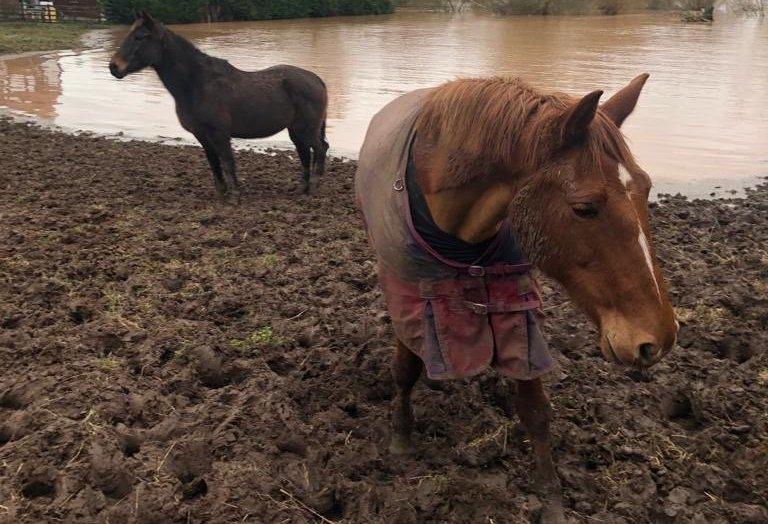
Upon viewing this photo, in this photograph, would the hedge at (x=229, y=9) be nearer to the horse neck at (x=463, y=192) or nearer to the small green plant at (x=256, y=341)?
the small green plant at (x=256, y=341)

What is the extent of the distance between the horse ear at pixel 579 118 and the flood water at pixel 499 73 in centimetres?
629

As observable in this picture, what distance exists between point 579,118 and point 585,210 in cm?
27

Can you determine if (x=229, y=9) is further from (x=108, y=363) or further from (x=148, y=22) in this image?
(x=108, y=363)

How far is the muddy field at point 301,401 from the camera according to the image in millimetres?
2412

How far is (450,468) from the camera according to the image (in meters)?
2.65

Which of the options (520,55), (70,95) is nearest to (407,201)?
(70,95)

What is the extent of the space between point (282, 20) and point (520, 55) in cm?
2222

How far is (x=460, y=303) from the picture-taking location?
2.32 m

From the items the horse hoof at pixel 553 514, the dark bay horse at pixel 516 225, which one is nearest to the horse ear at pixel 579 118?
the dark bay horse at pixel 516 225

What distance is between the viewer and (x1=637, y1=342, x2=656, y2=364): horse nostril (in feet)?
5.88

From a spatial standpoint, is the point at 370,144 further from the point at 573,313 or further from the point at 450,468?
the point at 573,313

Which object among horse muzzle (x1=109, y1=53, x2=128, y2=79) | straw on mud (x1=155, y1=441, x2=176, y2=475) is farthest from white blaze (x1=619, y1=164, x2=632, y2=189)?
horse muzzle (x1=109, y1=53, x2=128, y2=79)

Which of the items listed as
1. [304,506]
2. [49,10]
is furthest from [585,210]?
[49,10]

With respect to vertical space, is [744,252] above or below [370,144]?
below
